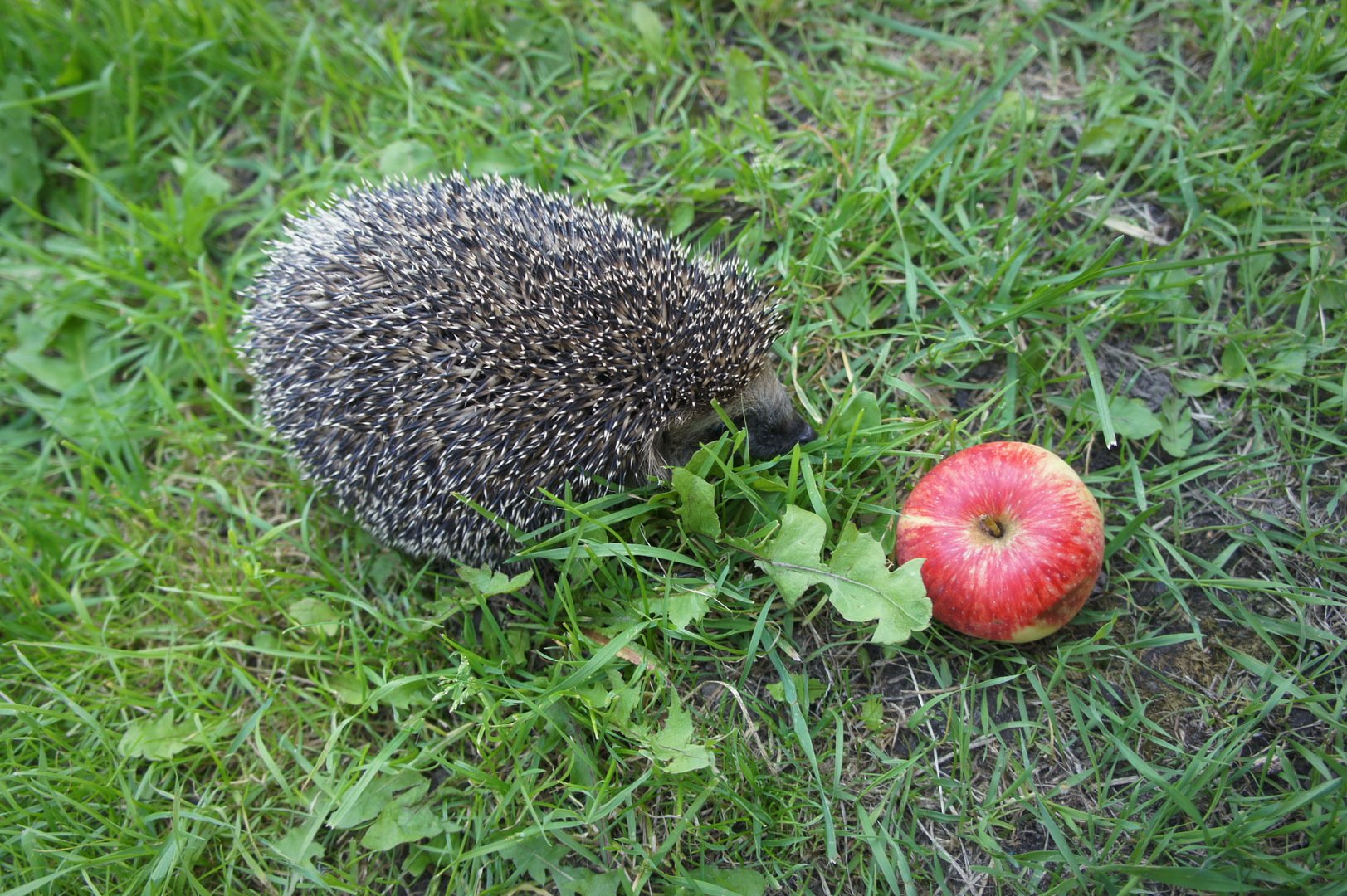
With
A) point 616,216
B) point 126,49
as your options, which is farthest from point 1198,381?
point 126,49

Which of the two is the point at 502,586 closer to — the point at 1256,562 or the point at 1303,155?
the point at 1256,562

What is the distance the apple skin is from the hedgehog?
83 cm

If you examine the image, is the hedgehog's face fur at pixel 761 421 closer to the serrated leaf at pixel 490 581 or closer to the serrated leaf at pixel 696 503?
the serrated leaf at pixel 696 503

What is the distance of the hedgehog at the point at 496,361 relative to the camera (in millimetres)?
3896

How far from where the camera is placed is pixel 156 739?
410cm

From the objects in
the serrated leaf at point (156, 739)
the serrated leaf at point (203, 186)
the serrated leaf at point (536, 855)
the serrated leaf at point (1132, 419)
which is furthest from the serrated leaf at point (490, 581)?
the serrated leaf at point (203, 186)

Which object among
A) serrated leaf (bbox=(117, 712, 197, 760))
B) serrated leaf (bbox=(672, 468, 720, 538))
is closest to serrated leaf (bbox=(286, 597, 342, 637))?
serrated leaf (bbox=(117, 712, 197, 760))

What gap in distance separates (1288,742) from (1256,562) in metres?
0.80

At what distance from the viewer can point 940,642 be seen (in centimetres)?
387

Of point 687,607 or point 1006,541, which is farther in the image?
point 687,607

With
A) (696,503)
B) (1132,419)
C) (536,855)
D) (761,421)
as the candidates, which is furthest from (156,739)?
(1132,419)

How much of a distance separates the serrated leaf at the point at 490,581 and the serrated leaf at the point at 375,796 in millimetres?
879

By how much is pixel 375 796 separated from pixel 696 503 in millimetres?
1980

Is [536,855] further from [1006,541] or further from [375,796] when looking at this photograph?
[1006,541]
